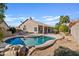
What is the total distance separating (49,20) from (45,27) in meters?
0.11

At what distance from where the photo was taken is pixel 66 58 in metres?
3.85

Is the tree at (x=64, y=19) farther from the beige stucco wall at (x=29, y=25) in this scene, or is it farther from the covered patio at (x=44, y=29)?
the beige stucco wall at (x=29, y=25)

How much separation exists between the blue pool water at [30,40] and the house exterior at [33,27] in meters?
0.09

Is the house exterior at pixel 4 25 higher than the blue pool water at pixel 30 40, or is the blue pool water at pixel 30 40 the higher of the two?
the house exterior at pixel 4 25

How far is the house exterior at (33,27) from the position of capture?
3881mm

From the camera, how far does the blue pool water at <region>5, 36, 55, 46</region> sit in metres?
3.87

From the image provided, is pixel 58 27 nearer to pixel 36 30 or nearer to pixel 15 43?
pixel 36 30

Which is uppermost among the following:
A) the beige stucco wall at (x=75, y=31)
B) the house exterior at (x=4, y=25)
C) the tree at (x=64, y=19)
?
the tree at (x=64, y=19)

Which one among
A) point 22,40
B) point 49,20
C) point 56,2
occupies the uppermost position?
point 56,2

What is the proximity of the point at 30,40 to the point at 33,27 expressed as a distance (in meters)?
0.18

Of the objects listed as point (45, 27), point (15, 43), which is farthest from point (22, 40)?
point (45, 27)

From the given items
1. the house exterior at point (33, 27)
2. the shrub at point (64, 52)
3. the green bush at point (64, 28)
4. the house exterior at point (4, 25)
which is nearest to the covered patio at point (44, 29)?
the house exterior at point (33, 27)

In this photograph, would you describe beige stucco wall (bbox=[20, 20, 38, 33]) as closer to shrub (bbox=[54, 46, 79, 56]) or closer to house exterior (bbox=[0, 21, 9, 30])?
house exterior (bbox=[0, 21, 9, 30])

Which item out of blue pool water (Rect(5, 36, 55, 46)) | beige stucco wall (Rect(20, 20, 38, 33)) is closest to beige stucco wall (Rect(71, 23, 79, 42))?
blue pool water (Rect(5, 36, 55, 46))
